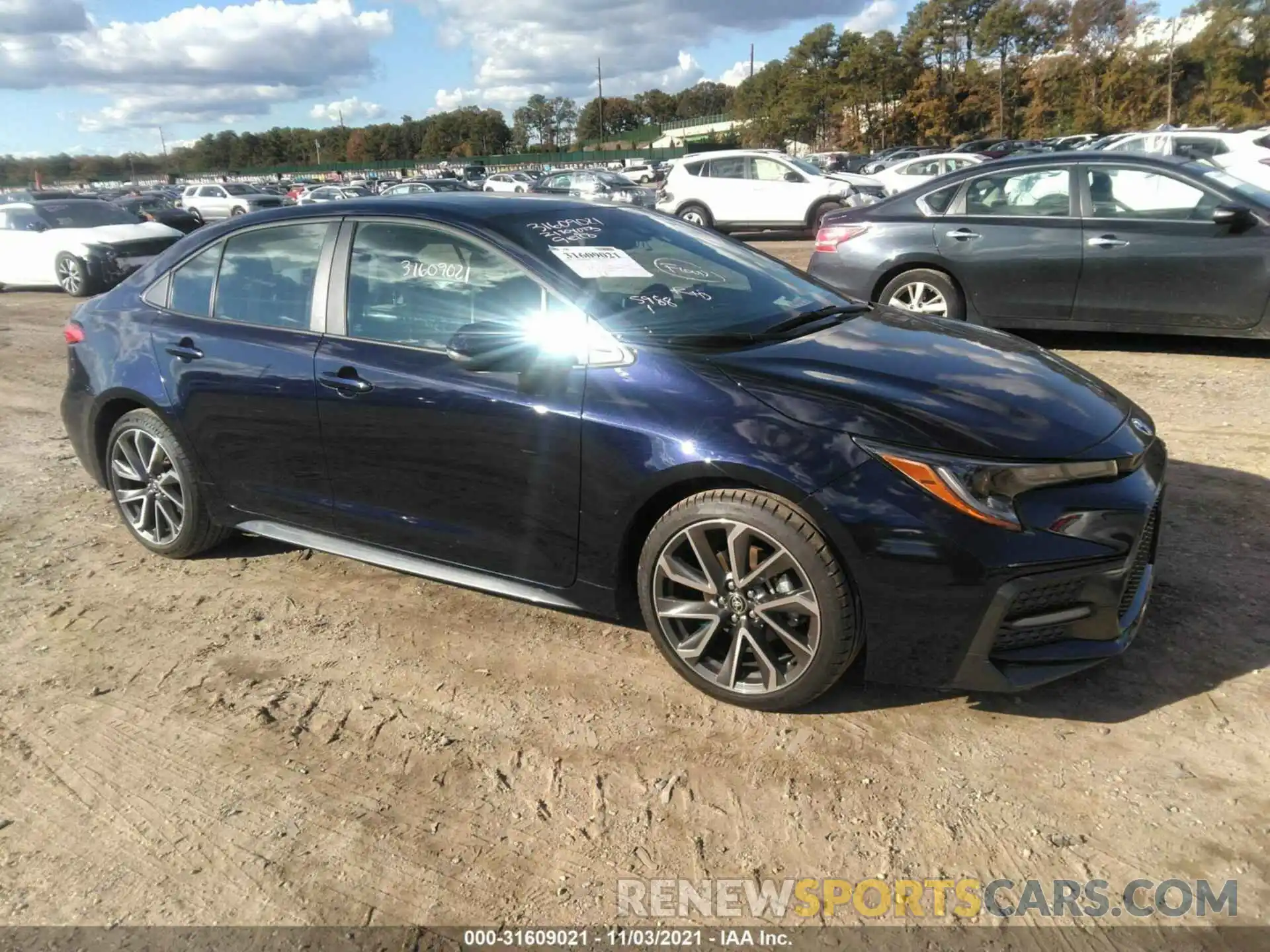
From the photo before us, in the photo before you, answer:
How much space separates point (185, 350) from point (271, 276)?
52cm

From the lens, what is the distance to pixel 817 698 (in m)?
3.08

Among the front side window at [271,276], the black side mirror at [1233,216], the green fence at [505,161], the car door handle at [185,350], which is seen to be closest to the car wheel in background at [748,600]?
the front side window at [271,276]

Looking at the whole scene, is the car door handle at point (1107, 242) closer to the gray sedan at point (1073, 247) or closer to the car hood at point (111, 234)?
the gray sedan at point (1073, 247)

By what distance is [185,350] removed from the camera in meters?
4.14

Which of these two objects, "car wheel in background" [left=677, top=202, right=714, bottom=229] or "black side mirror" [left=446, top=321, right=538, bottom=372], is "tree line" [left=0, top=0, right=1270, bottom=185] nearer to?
"car wheel in background" [left=677, top=202, right=714, bottom=229]

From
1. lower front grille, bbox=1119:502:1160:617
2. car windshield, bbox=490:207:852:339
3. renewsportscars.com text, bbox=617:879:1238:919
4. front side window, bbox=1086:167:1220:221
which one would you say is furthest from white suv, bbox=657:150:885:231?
renewsportscars.com text, bbox=617:879:1238:919

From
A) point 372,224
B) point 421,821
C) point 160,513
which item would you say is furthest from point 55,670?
point 372,224

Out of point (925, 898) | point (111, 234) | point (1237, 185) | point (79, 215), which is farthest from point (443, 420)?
point (79, 215)

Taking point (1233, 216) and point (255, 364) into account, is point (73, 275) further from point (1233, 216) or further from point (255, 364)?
point (1233, 216)

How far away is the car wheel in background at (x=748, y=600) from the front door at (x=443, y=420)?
0.38 meters

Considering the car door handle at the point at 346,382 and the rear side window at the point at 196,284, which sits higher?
the rear side window at the point at 196,284

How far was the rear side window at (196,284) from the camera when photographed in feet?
13.9

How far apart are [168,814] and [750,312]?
256 centimetres

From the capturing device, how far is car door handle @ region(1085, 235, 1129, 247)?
22.7 ft
